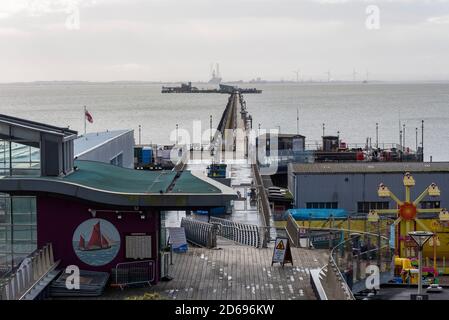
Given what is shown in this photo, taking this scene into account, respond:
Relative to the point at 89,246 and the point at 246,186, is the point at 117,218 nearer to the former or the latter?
the point at 89,246

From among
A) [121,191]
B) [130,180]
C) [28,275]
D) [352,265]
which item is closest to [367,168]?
[130,180]

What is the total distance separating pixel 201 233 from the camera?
22.8 meters

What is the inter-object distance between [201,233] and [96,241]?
211 inches

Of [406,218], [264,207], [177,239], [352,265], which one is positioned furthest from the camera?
[264,207]

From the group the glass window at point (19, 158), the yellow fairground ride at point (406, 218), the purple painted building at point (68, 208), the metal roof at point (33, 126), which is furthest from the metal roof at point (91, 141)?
the purple painted building at point (68, 208)

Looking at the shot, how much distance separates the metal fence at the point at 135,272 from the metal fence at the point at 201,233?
4.47m

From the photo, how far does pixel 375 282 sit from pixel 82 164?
27.4 feet

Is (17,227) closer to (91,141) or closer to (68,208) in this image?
(68,208)

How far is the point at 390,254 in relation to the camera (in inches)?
757

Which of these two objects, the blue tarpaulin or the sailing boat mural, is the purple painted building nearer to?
the sailing boat mural

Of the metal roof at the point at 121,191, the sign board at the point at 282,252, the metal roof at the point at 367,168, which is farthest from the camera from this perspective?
the metal roof at the point at 367,168

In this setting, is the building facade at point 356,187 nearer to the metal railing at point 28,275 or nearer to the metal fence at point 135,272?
the metal fence at point 135,272

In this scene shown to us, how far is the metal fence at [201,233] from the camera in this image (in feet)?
72.8
